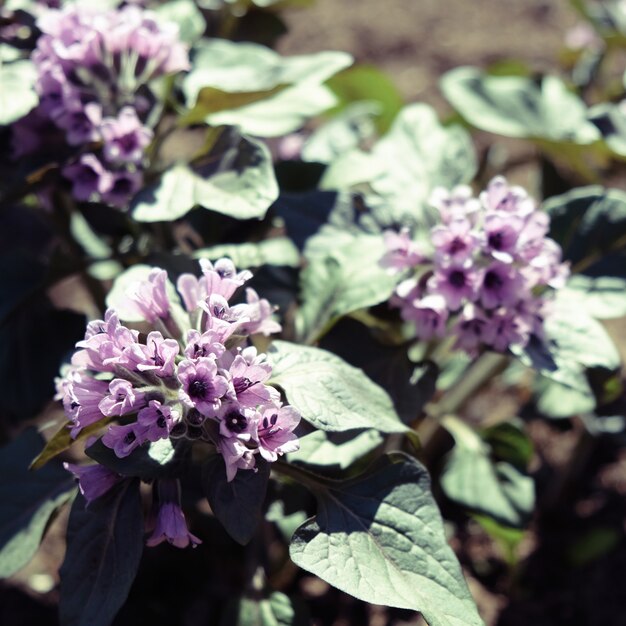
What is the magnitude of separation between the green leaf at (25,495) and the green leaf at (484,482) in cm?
77

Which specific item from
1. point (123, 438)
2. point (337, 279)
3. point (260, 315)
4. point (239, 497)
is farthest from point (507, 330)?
point (123, 438)

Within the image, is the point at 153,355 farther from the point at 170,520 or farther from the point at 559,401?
the point at 559,401

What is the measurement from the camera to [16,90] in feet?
4.84

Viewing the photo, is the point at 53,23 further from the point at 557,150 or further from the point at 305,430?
the point at 557,150

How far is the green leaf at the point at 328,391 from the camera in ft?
3.75

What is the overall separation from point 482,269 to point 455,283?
0.05 metres

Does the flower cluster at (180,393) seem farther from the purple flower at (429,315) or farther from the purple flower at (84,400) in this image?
the purple flower at (429,315)

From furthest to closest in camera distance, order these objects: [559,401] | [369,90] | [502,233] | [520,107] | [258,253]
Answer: [369,90] → [520,107] → [559,401] → [258,253] → [502,233]

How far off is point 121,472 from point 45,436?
40 centimetres

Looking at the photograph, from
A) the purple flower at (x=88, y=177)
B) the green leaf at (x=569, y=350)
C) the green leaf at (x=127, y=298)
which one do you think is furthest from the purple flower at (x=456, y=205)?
the purple flower at (x=88, y=177)

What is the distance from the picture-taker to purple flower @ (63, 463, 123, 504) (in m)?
1.17

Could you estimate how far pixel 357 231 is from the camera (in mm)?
1555

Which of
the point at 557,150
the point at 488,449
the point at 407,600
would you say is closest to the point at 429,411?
the point at 488,449

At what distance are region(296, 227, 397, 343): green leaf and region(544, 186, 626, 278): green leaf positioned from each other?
14.6 inches
